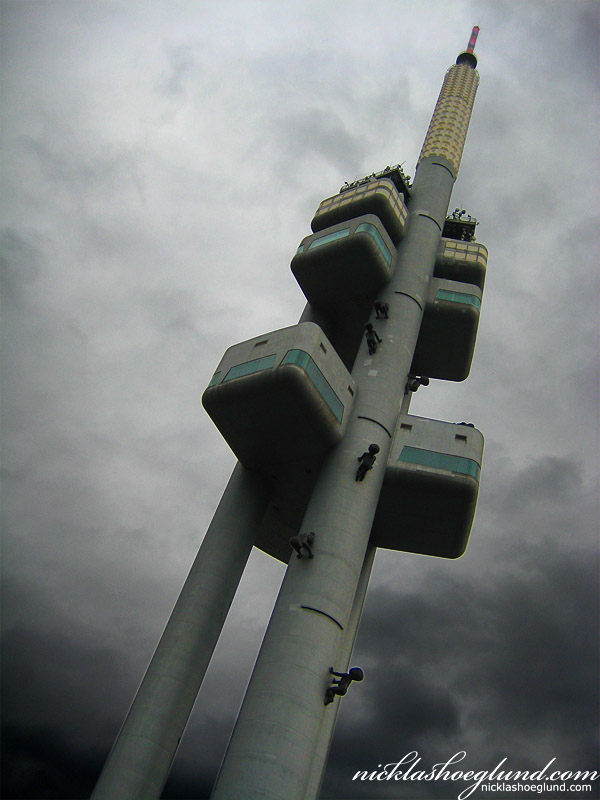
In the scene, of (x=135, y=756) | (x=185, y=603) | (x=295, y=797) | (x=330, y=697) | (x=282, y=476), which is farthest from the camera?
(x=282, y=476)

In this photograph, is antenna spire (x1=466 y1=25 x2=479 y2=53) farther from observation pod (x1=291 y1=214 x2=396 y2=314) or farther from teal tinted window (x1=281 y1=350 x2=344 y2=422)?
teal tinted window (x1=281 y1=350 x2=344 y2=422)

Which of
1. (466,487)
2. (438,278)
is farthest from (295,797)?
(438,278)

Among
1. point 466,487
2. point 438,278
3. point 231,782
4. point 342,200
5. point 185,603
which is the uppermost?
point 342,200

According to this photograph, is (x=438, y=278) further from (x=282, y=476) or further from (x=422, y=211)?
(x=282, y=476)

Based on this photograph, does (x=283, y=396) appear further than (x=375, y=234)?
No

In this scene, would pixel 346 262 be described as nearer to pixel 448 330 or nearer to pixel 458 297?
pixel 458 297

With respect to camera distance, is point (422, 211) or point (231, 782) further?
point (422, 211)

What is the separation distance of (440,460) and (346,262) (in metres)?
16.7

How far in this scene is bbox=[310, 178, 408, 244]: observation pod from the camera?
1908 inches

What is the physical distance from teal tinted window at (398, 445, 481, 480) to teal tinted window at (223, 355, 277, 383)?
9529 mm

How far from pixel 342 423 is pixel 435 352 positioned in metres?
17.5

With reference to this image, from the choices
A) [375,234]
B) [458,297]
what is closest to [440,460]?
[458,297]

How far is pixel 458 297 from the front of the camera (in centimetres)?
4672

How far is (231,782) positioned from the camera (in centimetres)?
2466
